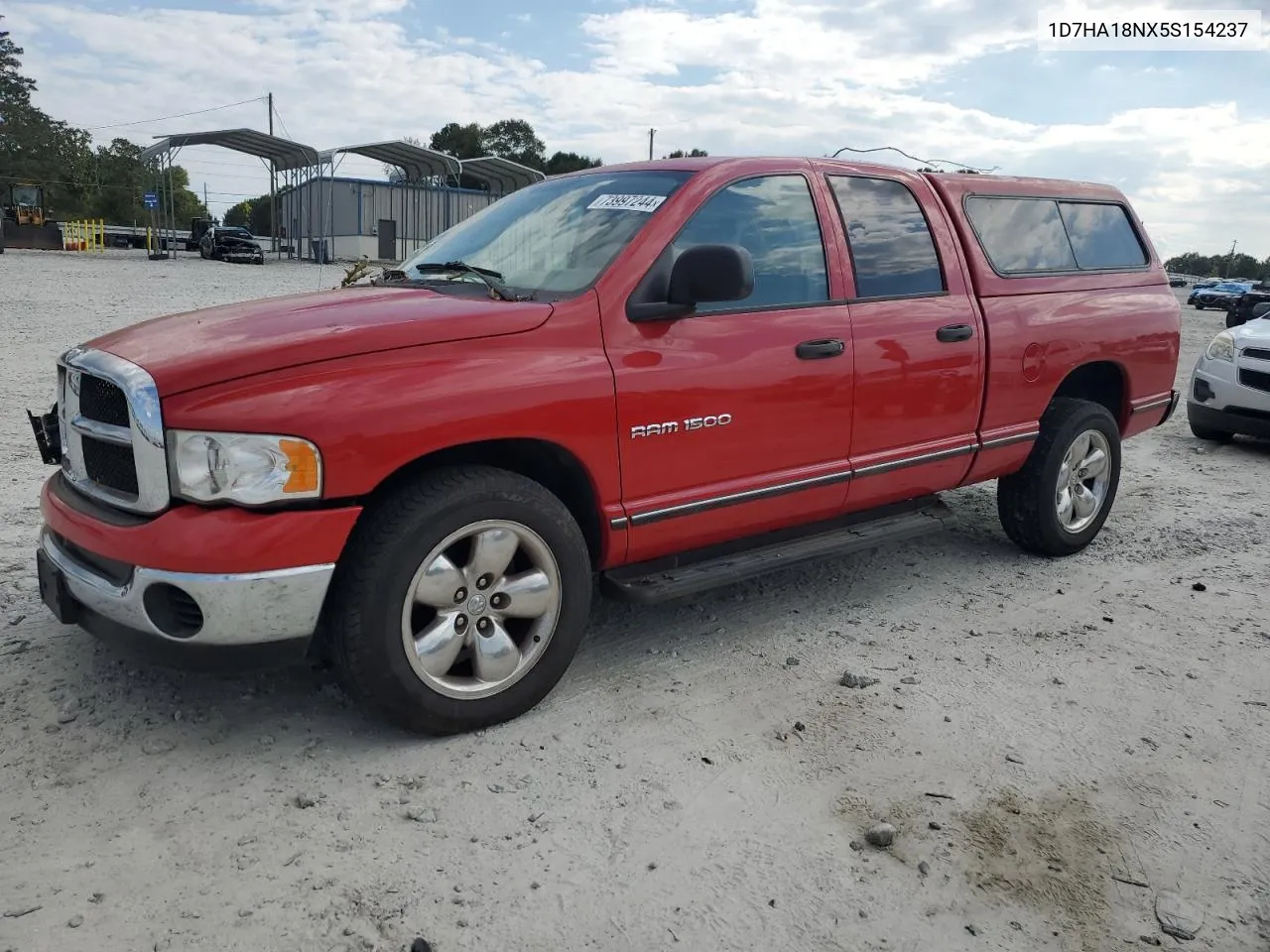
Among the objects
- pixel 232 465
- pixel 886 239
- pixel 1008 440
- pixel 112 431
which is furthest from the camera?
pixel 1008 440

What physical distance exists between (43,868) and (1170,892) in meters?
2.86

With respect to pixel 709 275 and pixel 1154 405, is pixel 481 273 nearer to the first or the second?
pixel 709 275

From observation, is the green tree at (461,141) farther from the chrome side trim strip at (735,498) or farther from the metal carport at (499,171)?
the chrome side trim strip at (735,498)

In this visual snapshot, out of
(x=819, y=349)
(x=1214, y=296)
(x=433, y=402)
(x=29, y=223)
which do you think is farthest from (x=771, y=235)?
(x=29, y=223)

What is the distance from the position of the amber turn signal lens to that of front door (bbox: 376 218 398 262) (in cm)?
3839

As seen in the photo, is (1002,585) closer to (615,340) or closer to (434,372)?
(615,340)

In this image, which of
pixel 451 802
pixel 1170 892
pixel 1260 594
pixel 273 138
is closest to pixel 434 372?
pixel 451 802

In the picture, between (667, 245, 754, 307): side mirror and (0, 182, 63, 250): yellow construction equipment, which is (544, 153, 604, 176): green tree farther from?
(667, 245, 754, 307): side mirror

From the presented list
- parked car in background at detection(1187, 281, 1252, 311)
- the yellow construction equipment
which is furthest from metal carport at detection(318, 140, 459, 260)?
parked car in background at detection(1187, 281, 1252, 311)

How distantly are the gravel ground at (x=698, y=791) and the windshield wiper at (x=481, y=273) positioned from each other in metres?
1.43

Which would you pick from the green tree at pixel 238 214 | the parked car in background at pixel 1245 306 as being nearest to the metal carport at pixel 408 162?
the parked car in background at pixel 1245 306

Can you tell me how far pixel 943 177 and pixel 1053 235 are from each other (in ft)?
2.68

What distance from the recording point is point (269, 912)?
2359 millimetres

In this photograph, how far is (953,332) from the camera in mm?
4359
